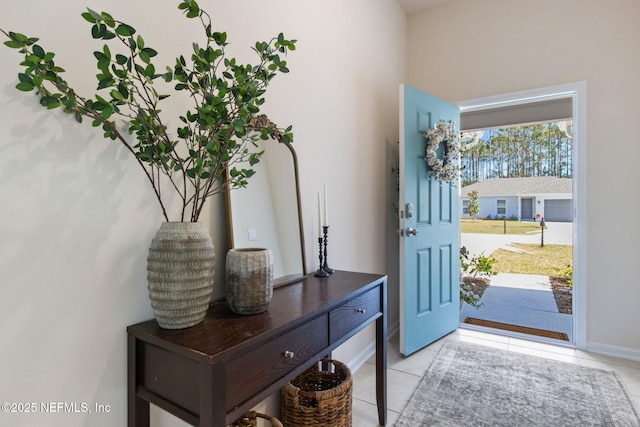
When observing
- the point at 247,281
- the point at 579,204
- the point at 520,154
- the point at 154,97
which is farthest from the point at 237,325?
the point at 520,154

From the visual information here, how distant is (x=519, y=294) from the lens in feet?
12.7

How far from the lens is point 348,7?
2.27 meters

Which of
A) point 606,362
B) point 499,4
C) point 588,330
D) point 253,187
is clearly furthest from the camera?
point 499,4

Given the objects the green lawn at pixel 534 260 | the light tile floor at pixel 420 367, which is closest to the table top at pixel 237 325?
the light tile floor at pixel 420 367

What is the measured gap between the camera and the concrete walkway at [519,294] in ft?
10.7

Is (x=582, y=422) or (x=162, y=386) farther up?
(x=162, y=386)

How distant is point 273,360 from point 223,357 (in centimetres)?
23

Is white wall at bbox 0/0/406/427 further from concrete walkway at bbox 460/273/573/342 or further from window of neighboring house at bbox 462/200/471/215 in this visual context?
concrete walkway at bbox 460/273/573/342

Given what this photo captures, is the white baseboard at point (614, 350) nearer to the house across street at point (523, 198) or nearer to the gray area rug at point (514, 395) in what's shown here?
the gray area rug at point (514, 395)

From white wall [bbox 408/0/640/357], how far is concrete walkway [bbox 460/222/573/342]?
0.57 m

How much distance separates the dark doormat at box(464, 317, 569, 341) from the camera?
116 inches

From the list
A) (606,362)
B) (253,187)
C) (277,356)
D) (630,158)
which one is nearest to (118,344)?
(277,356)

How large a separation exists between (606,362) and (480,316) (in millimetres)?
1113

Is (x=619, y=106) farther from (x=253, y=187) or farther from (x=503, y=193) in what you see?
(x=253, y=187)
